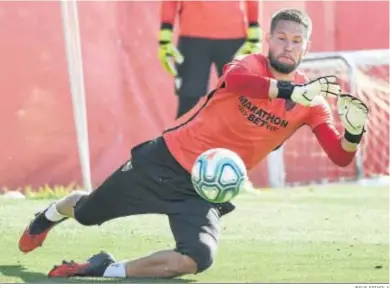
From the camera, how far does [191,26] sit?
10.7 m

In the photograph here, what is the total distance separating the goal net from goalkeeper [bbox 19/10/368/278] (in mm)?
7277

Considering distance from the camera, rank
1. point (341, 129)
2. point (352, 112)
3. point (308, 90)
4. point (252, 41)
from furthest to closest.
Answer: point (341, 129), point (252, 41), point (352, 112), point (308, 90)

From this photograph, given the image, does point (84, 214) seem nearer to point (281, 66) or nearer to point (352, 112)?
point (281, 66)

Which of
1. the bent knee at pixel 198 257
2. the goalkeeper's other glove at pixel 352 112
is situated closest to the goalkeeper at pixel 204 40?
the goalkeeper's other glove at pixel 352 112

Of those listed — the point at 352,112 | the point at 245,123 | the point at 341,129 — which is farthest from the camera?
the point at 341,129

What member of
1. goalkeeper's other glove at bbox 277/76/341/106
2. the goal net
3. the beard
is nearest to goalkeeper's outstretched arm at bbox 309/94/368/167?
goalkeeper's other glove at bbox 277/76/341/106

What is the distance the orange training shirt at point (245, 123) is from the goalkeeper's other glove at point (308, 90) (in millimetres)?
217

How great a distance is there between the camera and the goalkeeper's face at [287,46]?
21.1 ft

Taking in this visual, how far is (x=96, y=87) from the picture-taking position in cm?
1194

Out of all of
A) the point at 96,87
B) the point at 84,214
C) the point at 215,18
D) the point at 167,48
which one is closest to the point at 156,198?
the point at 84,214

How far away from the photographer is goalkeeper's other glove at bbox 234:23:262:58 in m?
10.5

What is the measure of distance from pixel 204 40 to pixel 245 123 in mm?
4275

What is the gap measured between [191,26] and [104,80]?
64.7 inches

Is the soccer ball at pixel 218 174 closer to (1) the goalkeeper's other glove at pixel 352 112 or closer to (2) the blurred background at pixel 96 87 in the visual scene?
(1) the goalkeeper's other glove at pixel 352 112
